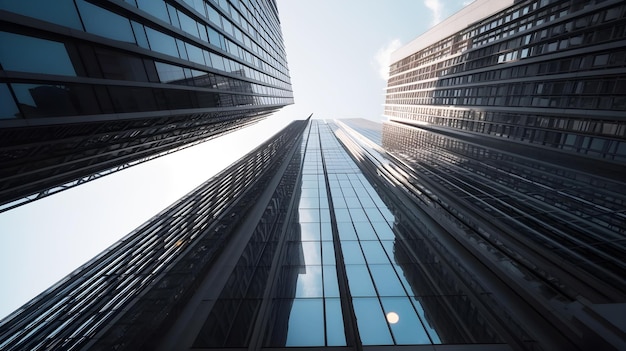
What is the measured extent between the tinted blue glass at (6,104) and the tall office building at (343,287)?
8.40 m

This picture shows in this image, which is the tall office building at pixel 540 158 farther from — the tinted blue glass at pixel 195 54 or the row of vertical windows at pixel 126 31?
the tinted blue glass at pixel 195 54

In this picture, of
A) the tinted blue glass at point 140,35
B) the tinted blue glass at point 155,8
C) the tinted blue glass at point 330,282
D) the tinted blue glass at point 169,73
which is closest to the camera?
the tinted blue glass at point 330,282

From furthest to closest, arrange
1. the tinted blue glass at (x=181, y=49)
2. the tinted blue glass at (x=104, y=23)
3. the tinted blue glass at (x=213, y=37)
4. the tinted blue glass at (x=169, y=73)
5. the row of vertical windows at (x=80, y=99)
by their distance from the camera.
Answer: the tinted blue glass at (x=213, y=37) < the tinted blue glass at (x=181, y=49) < the tinted blue glass at (x=169, y=73) < the tinted blue glass at (x=104, y=23) < the row of vertical windows at (x=80, y=99)

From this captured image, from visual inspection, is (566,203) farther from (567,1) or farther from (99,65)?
(99,65)

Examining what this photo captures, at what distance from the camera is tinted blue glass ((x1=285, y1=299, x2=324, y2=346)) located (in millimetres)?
10375

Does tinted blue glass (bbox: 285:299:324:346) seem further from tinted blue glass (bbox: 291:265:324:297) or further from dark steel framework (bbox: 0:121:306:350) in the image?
dark steel framework (bbox: 0:121:306:350)

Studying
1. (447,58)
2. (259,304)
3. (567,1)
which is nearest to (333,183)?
(259,304)

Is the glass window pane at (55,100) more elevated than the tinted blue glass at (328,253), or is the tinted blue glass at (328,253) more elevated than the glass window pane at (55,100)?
the glass window pane at (55,100)

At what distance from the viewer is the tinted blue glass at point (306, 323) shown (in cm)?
1038

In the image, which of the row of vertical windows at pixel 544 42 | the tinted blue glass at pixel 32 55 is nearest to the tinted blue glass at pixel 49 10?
the tinted blue glass at pixel 32 55

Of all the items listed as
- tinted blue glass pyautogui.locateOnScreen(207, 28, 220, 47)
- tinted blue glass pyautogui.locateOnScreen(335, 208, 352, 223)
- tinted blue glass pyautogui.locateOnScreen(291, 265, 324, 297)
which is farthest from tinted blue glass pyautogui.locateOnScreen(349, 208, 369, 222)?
tinted blue glass pyautogui.locateOnScreen(207, 28, 220, 47)

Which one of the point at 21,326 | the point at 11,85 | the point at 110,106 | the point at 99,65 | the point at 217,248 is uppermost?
the point at 99,65

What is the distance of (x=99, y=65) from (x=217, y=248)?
1080 cm

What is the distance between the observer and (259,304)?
1201 centimetres
